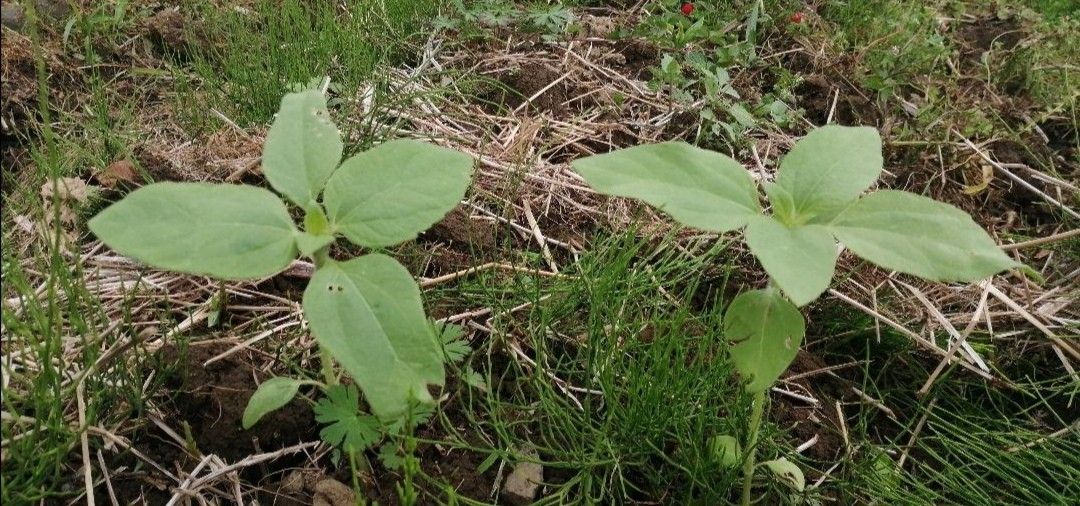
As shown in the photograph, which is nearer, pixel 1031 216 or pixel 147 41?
pixel 1031 216

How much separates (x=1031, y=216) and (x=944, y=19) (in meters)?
1.31

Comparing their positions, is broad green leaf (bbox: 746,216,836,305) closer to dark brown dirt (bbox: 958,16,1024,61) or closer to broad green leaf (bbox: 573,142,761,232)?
broad green leaf (bbox: 573,142,761,232)

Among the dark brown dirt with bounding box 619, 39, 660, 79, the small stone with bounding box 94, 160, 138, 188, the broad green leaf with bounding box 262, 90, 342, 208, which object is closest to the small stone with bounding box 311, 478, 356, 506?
the broad green leaf with bounding box 262, 90, 342, 208

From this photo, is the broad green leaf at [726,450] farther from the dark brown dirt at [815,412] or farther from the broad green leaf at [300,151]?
the broad green leaf at [300,151]

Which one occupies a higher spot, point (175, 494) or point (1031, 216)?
point (175, 494)

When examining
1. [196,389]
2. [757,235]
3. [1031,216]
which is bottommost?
[1031,216]

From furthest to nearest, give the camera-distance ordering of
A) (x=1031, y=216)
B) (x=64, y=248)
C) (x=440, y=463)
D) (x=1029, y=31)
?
1. (x=1029, y=31)
2. (x=1031, y=216)
3. (x=64, y=248)
4. (x=440, y=463)

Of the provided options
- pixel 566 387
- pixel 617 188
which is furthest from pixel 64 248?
pixel 617 188

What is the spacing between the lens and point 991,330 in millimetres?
1748

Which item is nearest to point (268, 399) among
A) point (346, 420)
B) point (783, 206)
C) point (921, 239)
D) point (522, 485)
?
point (346, 420)

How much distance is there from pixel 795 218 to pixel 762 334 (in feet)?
0.59

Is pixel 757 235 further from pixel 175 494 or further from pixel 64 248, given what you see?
pixel 64 248

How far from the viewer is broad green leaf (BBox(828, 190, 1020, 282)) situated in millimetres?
1021

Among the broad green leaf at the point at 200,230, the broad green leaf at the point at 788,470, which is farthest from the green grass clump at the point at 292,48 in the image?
the broad green leaf at the point at 788,470
